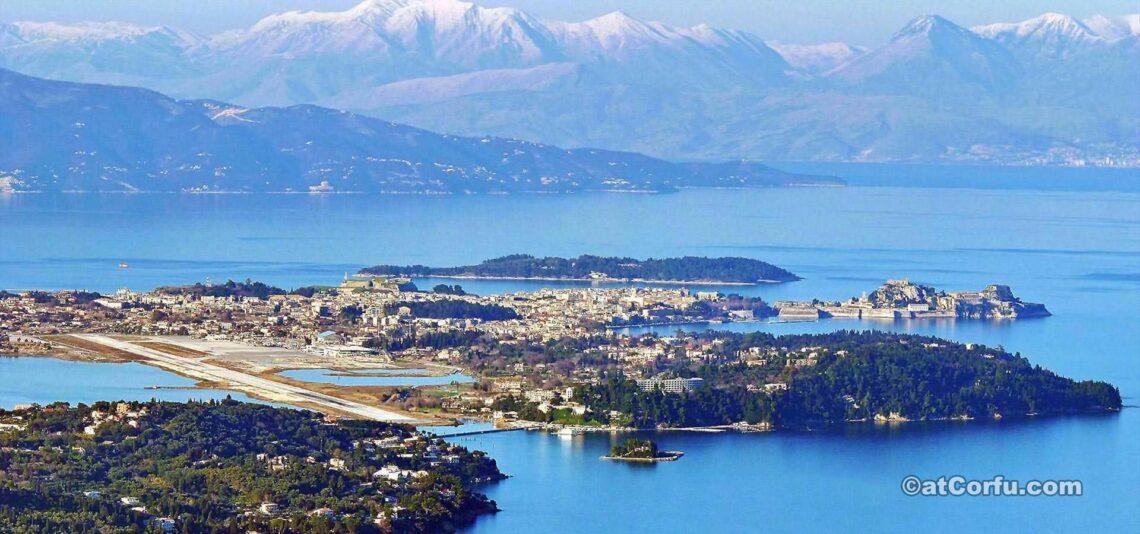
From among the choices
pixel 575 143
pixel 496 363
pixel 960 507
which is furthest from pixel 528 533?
pixel 575 143

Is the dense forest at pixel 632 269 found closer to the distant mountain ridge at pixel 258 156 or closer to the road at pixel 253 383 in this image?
the road at pixel 253 383

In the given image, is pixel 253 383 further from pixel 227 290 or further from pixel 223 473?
pixel 227 290

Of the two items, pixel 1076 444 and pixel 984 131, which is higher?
pixel 984 131

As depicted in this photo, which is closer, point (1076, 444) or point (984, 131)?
point (1076, 444)

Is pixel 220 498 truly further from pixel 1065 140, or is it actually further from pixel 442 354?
pixel 1065 140

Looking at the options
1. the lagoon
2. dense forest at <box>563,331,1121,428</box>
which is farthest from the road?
dense forest at <box>563,331,1121,428</box>

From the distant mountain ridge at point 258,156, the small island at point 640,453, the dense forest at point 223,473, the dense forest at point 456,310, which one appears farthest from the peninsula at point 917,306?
the distant mountain ridge at point 258,156
